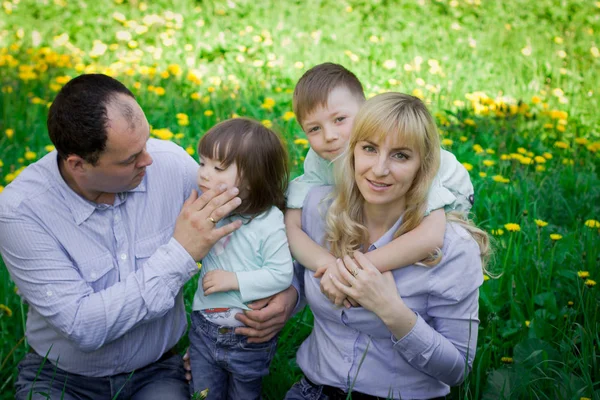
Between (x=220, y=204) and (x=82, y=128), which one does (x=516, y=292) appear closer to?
(x=220, y=204)

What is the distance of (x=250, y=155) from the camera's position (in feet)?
7.29

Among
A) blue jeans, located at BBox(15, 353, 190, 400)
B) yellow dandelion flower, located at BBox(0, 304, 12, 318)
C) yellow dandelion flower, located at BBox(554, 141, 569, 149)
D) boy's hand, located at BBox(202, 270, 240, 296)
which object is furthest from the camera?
Answer: yellow dandelion flower, located at BBox(554, 141, 569, 149)

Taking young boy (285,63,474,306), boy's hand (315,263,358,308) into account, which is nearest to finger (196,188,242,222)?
young boy (285,63,474,306)

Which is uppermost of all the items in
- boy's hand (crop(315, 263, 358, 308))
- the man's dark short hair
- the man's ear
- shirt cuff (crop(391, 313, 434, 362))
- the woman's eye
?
the man's dark short hair

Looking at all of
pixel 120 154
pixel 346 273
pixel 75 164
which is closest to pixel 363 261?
pixel 346 273

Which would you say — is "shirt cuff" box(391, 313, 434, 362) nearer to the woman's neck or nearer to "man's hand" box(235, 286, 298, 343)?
the woman's neck

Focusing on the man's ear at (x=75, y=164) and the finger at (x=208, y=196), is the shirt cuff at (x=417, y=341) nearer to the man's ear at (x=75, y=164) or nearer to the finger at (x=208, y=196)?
the finger at (x=208, y=196)

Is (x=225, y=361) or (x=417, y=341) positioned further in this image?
(x=225, y=361)

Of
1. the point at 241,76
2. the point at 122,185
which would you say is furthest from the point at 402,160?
the point at 241,76

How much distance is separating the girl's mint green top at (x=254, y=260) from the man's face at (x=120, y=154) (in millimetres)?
372

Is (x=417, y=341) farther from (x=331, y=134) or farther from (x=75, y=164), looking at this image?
(x=75, y=164)

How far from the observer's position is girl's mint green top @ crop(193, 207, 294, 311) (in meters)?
2.21

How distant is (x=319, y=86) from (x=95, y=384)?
4.41 feet

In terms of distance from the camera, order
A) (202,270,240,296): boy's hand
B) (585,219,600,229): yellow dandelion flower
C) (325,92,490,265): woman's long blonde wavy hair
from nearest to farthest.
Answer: (325,92,490,265): woman's long blonde wavy hair
(202,270,240,296): boy's hand
(585,219,600,229): yellow dandelion flower
